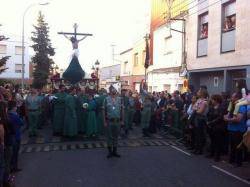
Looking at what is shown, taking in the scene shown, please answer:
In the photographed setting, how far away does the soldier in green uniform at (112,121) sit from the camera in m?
12.8

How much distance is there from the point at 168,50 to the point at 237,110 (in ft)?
70.1

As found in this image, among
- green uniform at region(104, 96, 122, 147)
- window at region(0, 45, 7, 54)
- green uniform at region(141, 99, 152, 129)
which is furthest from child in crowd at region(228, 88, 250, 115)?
window at region(0, 45, 7, 54)

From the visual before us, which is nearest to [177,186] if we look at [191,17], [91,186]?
[91,186]

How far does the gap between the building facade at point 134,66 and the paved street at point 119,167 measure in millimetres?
26072

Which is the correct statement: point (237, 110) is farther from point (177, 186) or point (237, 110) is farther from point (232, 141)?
point (177, 186)

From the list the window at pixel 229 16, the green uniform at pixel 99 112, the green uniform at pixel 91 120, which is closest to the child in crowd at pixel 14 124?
the green uniform at pixel 91 120

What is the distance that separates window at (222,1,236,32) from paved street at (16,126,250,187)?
28.4 feet

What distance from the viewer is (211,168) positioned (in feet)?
37.0

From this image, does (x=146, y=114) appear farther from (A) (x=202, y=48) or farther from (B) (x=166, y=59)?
(B) (x=166, y=59)

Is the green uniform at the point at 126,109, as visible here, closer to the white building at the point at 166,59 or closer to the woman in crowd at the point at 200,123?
the woman in crowd at the point at 200,123

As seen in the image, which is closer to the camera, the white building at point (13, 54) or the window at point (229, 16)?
the window at point (229, 16)

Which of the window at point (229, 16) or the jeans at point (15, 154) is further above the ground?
the window at point (229, 16)

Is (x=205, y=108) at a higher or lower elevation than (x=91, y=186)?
higher

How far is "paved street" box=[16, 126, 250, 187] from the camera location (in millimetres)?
9711
